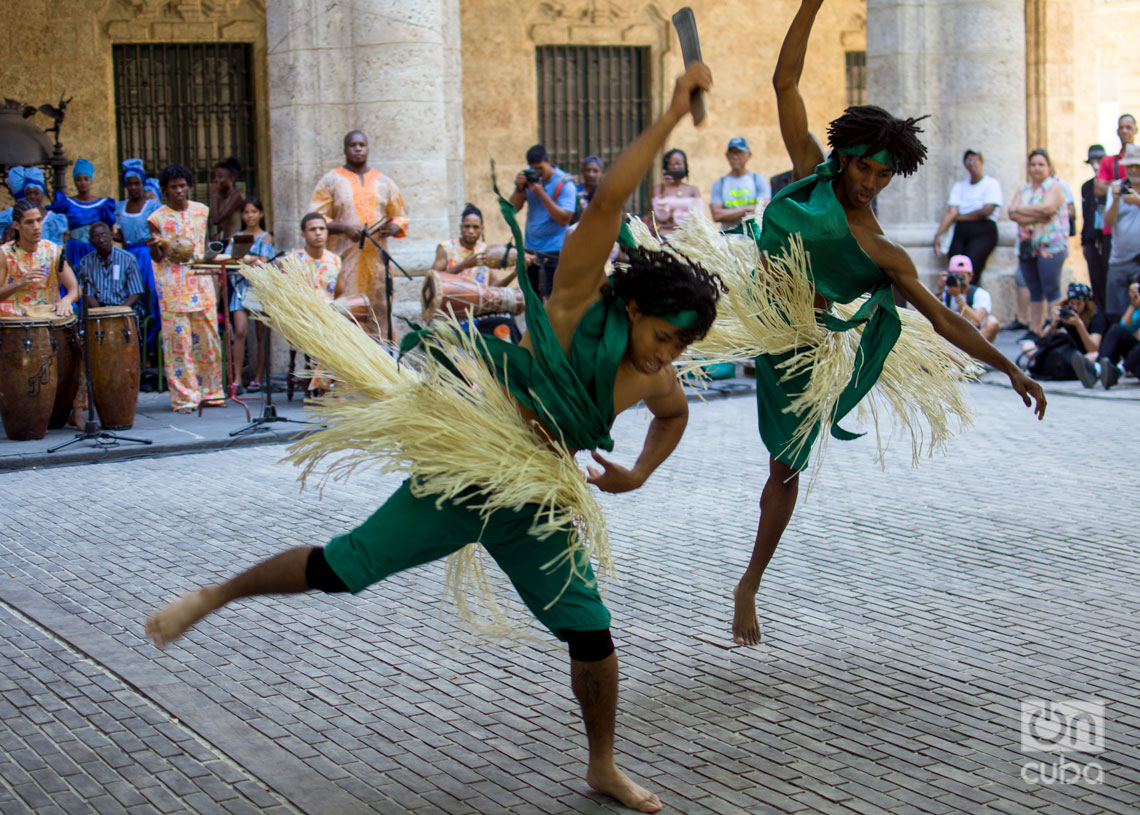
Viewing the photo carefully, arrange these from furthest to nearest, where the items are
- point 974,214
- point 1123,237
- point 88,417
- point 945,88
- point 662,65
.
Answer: point 662,65 → point 945,88 → point 974,214 → point 1123,237 → point 88,417

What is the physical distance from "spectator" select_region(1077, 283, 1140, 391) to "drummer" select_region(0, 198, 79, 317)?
8.20m

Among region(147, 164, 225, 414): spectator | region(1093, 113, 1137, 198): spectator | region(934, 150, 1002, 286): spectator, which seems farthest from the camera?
region(934, 150, 1002, 286): spectator

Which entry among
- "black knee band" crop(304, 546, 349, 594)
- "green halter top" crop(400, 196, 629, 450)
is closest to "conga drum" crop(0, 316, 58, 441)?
"black knee band" crop(304, 546, 349, 594)

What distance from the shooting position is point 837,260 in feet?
15.6

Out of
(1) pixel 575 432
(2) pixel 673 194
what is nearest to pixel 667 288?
(1) pixel 575 432

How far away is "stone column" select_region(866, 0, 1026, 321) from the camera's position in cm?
1449

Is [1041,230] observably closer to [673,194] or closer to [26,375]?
[673,194]

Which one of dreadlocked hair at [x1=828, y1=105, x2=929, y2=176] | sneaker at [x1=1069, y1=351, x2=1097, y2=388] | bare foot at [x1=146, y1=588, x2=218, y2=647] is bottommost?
bare foot at [x1=146, y1=588, x2=218, y2=647]

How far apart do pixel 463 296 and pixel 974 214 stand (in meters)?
6.72

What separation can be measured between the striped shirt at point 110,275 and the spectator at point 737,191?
532 cm

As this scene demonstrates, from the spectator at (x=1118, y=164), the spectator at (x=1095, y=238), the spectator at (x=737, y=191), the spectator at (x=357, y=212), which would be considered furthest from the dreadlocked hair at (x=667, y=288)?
the spectator at (x=1095, y=238)

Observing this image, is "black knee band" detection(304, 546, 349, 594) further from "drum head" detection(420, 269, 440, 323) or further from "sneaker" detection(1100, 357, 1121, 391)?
"sneaker" detection(1100, 357, 1121, 391)

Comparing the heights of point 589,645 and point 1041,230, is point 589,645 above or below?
below

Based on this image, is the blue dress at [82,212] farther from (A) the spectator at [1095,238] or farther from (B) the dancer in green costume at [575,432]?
(A) the spectator at [1095,238]
